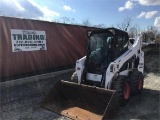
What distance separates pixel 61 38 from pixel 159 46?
10.8 m

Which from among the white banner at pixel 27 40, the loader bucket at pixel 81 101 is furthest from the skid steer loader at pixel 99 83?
the white banner at pixel 27 40

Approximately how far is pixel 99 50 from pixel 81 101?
185 cm

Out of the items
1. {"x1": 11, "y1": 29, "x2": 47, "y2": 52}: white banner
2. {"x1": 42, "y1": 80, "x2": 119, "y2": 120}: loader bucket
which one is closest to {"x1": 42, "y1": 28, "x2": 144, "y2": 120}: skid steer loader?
{"x1": 42, "y1": 80, "x2": 119, "y2": 120}: loader bucket

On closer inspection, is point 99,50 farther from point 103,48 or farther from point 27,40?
point 27,40

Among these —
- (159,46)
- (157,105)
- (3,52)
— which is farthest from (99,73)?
(159,46)

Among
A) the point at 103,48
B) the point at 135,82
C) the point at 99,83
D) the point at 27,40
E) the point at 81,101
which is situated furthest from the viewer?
the point at 27,40

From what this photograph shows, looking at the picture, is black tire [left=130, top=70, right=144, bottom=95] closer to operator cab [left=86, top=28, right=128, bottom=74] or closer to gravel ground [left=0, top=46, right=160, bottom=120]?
gravel ground [left=0, top=46, right=160, bottom=120]

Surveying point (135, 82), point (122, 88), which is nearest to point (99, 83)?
point (122, 88)

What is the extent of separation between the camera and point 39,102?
7.11m

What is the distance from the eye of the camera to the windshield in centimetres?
690

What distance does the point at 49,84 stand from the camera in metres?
9.62

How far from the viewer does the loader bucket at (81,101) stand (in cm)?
552

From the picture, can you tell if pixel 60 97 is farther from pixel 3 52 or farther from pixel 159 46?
pixel 159 46

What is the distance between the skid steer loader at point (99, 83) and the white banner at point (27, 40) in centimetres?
456
